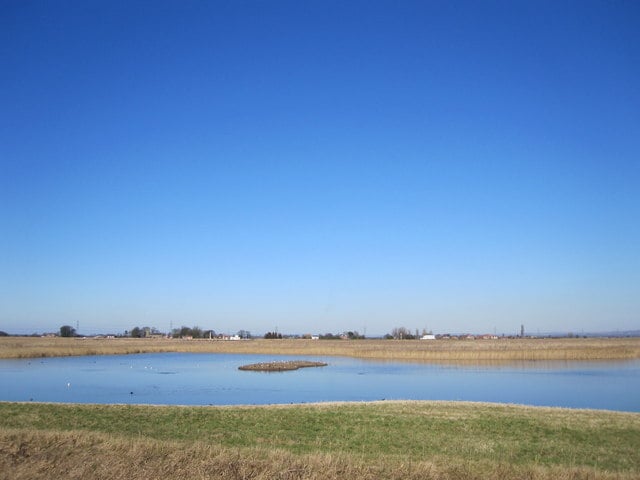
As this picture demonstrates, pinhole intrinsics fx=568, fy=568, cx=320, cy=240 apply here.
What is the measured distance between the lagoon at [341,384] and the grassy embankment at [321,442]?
1085cm

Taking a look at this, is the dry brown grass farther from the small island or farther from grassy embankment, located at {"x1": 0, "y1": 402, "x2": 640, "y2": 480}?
the small island

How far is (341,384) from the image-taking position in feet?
150

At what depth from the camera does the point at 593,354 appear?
2886 inches

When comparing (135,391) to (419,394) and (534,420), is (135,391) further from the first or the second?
(534,420)

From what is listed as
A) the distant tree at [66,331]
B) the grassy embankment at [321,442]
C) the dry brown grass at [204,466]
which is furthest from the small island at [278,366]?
the distant tree at [66,331]

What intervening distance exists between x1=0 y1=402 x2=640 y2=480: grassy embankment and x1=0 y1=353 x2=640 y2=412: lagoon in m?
10.9

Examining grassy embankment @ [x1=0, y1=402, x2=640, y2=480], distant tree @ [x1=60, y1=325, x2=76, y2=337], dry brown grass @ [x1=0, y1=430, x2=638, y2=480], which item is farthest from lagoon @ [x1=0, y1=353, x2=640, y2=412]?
distant tree @ [x1=60, y1=325, x2=76, y2=337]

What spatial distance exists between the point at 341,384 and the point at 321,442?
29.8 metres

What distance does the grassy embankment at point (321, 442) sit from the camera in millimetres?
9852

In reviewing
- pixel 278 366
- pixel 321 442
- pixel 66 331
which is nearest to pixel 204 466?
pixel 321 442

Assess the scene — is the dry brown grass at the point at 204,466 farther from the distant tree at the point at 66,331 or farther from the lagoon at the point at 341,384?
the distant tree at the point at 66,331

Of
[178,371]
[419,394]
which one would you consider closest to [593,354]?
[419,394]

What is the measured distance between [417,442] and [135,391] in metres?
29.0

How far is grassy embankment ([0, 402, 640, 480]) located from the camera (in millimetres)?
9852
